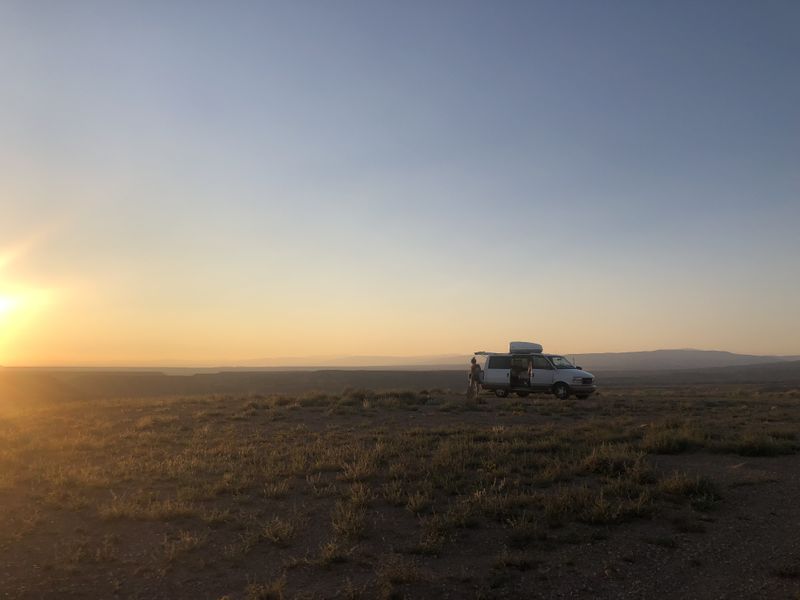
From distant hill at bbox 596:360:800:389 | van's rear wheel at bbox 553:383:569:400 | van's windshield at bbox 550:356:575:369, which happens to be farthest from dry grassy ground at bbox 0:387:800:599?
distant hill at bbox 596:360:800:389

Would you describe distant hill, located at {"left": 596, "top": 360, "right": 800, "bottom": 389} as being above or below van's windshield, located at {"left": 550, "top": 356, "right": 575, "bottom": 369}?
below

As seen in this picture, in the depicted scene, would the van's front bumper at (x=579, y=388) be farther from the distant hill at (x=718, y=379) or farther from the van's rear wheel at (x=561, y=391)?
the distant hill at (x=718, y=379)

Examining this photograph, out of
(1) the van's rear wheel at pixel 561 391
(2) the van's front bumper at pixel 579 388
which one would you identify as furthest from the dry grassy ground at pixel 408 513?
(1) the van's rear wheel at pixel 561 391

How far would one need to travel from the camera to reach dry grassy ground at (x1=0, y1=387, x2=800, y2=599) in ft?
21.3

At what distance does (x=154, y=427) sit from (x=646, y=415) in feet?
51.9

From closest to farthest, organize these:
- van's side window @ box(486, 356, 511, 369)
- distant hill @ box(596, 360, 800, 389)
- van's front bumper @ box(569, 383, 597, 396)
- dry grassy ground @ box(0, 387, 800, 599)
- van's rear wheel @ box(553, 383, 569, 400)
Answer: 1. dry grassy ground @ box(0, 387, 800, 599)
2. van's front bumper @ box(569, 383, 597, 396)
3. van's rear wheel @ box(553, 383, 569, 400)
4. van's side window @ box(486, 356, 511, 369)
5. distant hill @ box(596, 360, 800, 389)

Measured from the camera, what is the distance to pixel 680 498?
357 inches

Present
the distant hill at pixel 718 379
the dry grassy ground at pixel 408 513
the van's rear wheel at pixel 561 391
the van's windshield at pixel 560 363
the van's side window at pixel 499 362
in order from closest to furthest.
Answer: the dry grassy ground at pixel 408 513, the van's rear wheel at pixel 561 391, the van's windshield at pixel 560 363, the van's side window at pixel 499 362, the distant hill at pixel 718 379

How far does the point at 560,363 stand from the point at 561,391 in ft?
4.48

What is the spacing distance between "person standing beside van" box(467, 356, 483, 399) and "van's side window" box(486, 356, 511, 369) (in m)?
0.64

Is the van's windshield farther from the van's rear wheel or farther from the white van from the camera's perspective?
the van's rear wheel

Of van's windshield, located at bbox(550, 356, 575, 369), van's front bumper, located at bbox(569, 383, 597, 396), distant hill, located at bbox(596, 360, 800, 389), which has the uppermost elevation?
van's windshield, located at bbox(550, 356, 575, 369)

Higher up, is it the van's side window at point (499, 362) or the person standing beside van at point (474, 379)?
the van's side window at point (499, 362)

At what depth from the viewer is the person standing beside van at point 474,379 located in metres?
27.0
